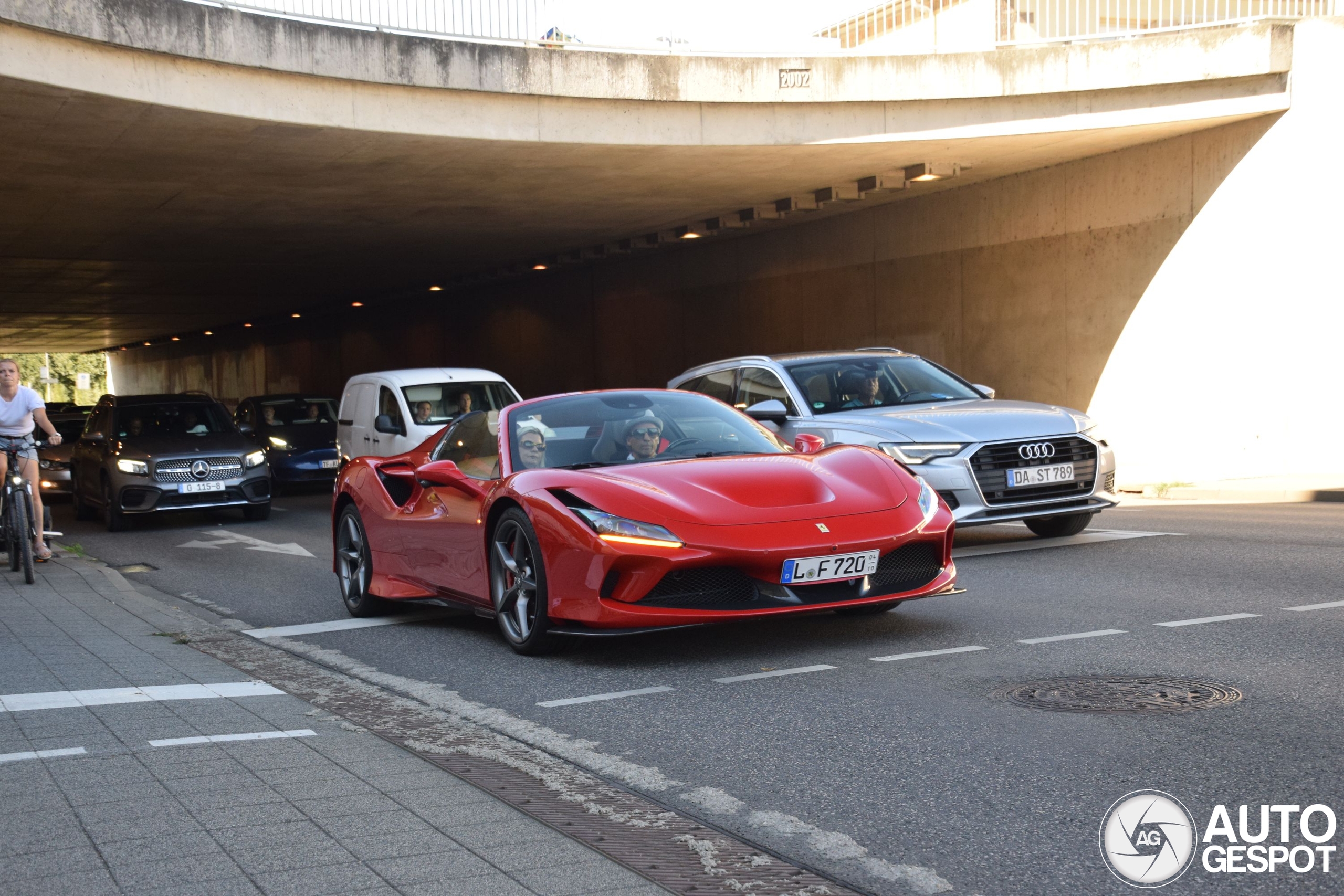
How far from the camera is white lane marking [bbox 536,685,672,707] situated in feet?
19.5

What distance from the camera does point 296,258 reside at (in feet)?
107

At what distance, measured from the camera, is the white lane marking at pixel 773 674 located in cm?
614

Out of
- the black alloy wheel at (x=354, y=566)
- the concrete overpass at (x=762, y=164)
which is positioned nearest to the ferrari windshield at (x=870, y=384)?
the black alloy wheel at (x=354, y=566)

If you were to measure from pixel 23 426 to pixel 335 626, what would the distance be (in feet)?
14.2

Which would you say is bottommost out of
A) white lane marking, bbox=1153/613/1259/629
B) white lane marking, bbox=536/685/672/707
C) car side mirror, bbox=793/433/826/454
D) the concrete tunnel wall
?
white lane marking, bbox=536/685/672/707

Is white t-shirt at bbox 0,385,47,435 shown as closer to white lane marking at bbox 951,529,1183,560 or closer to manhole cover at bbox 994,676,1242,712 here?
white lane marking at bbox 951,529,1183,560

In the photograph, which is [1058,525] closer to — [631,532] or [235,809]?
[631,532]

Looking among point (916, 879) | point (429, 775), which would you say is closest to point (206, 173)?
point (429, 775)

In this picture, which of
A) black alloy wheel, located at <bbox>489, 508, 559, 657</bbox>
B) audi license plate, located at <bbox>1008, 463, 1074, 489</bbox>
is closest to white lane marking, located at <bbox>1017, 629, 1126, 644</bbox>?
black alloy wheel, located at <bbox>489, 508, 559, 657</bbox>

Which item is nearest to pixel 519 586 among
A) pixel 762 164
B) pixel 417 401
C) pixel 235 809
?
pixel 235 809

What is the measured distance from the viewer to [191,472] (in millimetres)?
16812

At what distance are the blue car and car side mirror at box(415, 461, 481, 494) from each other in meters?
14.5

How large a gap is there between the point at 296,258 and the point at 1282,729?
30300mm

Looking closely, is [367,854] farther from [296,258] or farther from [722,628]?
[296,258]
